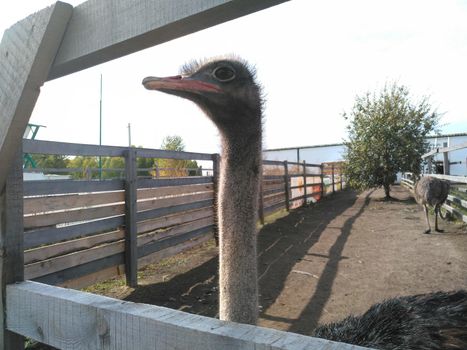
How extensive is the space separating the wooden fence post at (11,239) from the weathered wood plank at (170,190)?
3.30 meters

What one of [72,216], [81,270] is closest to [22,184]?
[72,216]

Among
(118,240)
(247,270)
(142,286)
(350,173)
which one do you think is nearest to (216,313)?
(142,286)

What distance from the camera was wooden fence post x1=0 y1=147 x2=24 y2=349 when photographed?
1.51 meters

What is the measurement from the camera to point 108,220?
172 inches

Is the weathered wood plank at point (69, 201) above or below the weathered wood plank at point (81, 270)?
above

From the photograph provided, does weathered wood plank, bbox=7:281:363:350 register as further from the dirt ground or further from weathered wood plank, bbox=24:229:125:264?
the dirt ground

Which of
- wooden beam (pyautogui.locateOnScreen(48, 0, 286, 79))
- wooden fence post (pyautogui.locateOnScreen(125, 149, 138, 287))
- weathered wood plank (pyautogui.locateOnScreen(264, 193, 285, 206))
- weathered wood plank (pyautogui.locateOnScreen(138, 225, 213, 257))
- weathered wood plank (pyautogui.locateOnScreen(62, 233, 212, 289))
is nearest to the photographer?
wooden beam (pyautogui.locateOnScreen(48, 0, 286, 79))

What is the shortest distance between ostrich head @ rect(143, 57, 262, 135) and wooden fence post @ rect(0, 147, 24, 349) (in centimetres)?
70

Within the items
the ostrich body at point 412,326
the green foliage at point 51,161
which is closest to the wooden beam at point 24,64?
the ostrich body at point 412,326

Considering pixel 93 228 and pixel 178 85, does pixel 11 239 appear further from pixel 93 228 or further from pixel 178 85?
pixel 93 228

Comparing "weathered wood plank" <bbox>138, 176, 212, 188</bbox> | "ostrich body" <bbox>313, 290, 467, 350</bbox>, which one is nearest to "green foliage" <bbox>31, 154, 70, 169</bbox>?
"weathered wood plank" <bbox>138, 176, 212, 188</bbox>

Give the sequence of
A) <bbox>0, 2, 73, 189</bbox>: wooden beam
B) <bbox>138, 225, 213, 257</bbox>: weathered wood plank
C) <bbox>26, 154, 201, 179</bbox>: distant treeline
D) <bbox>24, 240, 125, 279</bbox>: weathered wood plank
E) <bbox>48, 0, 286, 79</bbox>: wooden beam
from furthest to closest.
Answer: <bbox>26, 154, 201, 179</bbox>: distant treeline, <bbox>138, 225, 213, 257</bbox>: weathered wood plank, <bbox>24, 240, 125, 279</bbox>: weathered wood plank, <bbox>0, 2, 73, 189</bbox>: wooden beam, <bbox>48, 0, 286, 79</bbox>: wooden beam

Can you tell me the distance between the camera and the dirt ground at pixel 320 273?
4.09 meters

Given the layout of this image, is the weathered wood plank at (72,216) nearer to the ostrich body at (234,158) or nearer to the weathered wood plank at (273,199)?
the ostrich body at (234,158)
